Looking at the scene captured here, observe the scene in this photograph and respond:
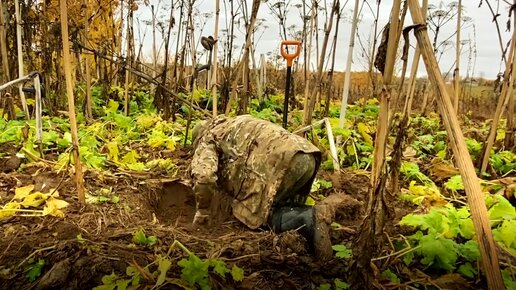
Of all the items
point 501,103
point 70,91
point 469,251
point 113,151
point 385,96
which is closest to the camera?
point 385,96

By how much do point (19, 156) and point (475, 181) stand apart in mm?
3734

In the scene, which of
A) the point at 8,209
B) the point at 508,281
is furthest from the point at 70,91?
the point at 508,281

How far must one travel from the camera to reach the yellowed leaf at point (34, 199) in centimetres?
306

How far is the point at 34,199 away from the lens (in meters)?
3.11

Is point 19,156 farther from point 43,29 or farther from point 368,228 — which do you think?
point 368,228

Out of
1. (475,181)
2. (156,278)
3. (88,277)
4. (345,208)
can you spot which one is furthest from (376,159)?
(345,208)

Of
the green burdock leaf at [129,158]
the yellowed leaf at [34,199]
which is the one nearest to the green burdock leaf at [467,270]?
the yellowed leaf at [34,199]

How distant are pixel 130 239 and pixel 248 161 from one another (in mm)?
928

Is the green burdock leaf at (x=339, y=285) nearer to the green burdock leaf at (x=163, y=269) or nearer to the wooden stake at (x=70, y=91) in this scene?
the green burdock leaf at (x=163, y=269)

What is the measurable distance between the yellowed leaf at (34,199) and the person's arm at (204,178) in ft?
3.39

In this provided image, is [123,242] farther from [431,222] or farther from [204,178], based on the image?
[431,222]

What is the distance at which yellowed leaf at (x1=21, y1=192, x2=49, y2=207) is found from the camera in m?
3.06

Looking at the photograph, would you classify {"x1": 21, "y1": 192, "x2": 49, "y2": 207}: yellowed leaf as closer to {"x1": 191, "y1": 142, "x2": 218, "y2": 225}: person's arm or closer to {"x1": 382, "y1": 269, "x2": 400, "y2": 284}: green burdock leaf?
{"x1": 191, "y1": 142, "x2": 218, "y2": 225}: person's arm

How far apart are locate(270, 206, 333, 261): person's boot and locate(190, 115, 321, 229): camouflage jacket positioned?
0.32 ft
